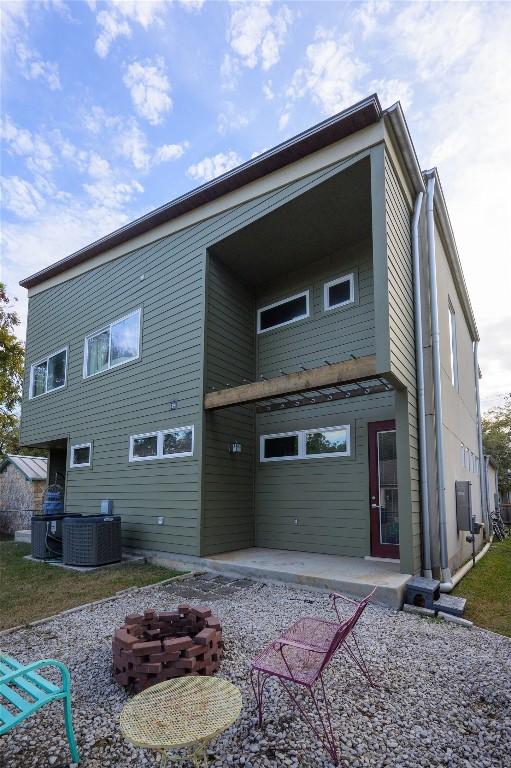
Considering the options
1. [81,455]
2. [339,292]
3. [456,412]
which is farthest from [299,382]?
[81,455]

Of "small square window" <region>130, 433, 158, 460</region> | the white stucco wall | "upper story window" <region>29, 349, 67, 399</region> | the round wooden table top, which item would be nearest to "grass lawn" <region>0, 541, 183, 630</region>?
"small square window" <region>130, 433, 158, 460</region>

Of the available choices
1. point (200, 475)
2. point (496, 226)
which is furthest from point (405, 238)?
point (496, 226)

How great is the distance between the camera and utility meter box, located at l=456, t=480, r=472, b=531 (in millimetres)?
6816

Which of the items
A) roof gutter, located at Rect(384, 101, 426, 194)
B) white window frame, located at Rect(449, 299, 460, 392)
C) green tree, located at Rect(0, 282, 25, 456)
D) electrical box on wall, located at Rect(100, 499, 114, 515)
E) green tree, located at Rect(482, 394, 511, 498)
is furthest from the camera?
green tree, located at Rect(482, 394, 511, 498)

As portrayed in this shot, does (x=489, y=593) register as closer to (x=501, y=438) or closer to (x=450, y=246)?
(x=450, y=246)

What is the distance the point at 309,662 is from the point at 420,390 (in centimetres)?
440

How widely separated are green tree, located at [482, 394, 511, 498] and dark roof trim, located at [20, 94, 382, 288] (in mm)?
22276

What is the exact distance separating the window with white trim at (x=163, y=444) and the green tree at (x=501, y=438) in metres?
21.7

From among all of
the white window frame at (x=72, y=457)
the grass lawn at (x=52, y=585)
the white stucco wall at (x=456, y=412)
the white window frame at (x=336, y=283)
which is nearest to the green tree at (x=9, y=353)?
the white window frame at (x=72, y=457)

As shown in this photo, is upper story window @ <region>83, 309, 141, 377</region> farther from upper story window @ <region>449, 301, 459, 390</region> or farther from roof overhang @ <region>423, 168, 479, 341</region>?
upper story window @ <region>449, 301, 459, 390</region>

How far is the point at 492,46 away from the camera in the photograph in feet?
20.4

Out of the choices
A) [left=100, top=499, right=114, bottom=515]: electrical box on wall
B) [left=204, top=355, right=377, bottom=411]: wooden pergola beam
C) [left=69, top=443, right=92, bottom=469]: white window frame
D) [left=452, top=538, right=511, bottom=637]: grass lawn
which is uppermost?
[left=204, top=355, right=377, bottom=411]: wooden pergola beam

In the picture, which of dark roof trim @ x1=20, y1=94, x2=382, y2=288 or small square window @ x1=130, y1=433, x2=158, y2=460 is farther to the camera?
small square window @ x1=130, y1=433, x2=158, y2=460

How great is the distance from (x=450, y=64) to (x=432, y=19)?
753 mm
